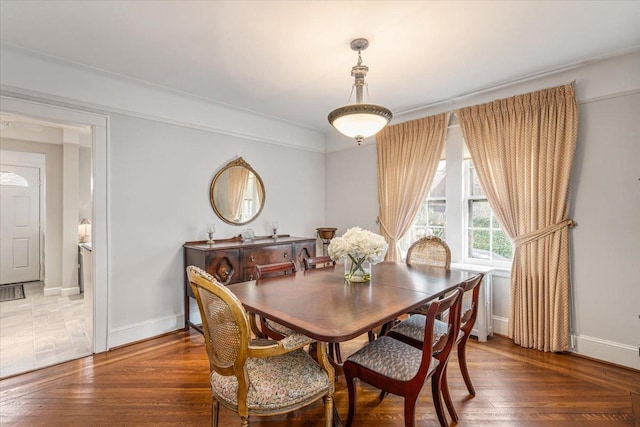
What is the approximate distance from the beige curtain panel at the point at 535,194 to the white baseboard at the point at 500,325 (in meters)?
0.13

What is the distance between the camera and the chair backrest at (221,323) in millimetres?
1374

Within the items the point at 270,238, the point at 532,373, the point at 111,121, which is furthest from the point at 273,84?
the point at 532,373

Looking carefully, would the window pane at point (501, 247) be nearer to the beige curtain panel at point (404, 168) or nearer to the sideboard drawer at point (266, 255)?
the beige curtain panel at point (404, 168)

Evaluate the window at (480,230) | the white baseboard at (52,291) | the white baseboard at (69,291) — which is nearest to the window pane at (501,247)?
the window at (480,230)

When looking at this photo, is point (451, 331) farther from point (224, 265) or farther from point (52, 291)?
point (52, 291)

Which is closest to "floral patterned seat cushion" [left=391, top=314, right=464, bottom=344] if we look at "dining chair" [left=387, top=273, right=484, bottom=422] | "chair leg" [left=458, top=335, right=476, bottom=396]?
"dining chair" [left=387, top=273, right=484, bottom=422]

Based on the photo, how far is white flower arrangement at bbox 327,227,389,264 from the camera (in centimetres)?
217

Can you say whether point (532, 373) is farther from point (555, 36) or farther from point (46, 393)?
point (46, 393)

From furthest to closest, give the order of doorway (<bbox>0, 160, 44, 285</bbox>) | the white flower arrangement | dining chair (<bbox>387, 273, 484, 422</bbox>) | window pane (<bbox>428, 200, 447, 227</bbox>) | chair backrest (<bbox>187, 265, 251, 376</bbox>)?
doorway (<bbox>0, 160, 44, 285</bbox>) → window pane (<bbox>428, 200, 447, 227</bbox>) → the white flower arrangement → dining chair (<bbox>387, 273, 484, 422</bbox>) → chair backrest (<bbox>187, 265, 251, 376</bbox>)

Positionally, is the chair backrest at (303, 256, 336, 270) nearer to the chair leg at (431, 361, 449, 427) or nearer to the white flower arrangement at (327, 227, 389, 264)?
the white flower arrangement at (327, 227, 389, 264)

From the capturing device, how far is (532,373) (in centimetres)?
250

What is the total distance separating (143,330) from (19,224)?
424cm

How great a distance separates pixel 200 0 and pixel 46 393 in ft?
9.45

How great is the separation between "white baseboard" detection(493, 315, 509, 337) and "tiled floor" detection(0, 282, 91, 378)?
4.04 m
